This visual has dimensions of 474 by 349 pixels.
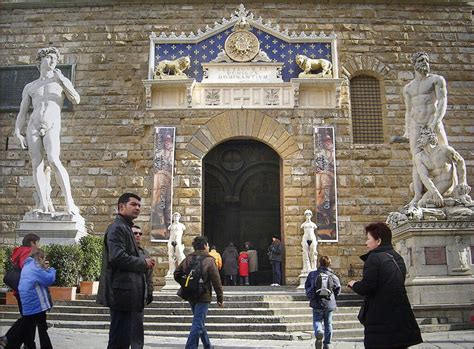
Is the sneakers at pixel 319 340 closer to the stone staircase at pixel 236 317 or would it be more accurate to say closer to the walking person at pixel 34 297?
the stone staircase at pixel 236 317

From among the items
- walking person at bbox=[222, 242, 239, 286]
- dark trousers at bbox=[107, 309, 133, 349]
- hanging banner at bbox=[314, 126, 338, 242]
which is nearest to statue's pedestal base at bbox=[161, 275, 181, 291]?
walking person at bbox=[222, 242, 239, 286]

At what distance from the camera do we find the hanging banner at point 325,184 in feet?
42.7

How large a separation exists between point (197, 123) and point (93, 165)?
2960 millimetres

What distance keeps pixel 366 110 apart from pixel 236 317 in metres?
7.71

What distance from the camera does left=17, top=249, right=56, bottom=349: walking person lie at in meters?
5.03

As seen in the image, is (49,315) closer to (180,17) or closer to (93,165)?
(93,165)

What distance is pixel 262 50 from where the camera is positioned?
46.0 ft

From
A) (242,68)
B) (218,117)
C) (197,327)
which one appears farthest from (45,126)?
(197,327)

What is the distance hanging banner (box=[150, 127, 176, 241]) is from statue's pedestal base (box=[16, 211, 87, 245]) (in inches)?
113

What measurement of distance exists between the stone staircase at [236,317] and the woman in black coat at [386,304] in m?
4.31

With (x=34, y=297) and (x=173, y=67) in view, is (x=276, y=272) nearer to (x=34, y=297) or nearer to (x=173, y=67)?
(x=173, y=67)

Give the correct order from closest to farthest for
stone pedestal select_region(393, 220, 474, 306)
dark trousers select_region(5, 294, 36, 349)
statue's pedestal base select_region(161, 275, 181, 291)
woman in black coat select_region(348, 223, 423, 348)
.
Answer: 1. woman in black coat select_region(348, 223, 423, 348)
2. dark trousers select_region(5, 294, 36, 349)
3. stone pedestal select_region(393, 220, 474, 306)
4. statue's pedestal base select_region(161, 275, 181, 291)

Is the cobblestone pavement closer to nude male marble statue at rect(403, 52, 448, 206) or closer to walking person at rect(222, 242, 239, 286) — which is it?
nude male marble statue at rect(403, 52, 448, 206)

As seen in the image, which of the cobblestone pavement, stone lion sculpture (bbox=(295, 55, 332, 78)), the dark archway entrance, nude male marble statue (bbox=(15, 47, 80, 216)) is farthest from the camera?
the dark archway entrance
